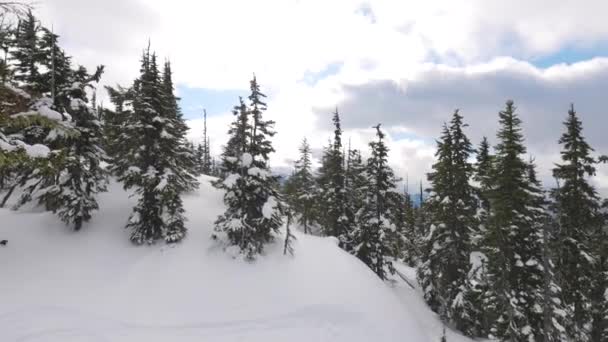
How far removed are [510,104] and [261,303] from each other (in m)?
16.9

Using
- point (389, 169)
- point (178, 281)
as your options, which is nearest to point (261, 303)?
point (178, 281)

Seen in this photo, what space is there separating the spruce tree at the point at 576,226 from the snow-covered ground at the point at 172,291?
27.2 feet

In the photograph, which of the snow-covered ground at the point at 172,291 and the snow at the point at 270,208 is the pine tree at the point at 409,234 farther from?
the snow at the point at 270,208

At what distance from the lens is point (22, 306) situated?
1475cm

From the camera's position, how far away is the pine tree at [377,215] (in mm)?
29125

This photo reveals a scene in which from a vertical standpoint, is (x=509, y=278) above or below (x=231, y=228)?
below

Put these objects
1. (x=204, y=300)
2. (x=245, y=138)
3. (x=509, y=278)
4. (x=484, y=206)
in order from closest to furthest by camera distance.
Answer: (x=204, y=300) < (x=509, y=278) < (x=245, y=138) < (x=484, y=206)

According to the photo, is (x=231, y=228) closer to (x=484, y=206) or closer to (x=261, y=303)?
(x=261, y=303)

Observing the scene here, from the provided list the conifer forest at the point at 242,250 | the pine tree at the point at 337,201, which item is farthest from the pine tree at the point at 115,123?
the pine tree at the point at 337,201

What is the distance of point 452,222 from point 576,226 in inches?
266

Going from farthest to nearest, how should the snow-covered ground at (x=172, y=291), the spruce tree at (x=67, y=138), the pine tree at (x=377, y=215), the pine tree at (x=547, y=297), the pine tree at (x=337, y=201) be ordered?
1. the pine tree at (x=337, y=201)
2. the pine tree at (x=377, y=215)
3. the spruce tree at (x=67, y=138)
4. the pine tree at (x=547, y=297)
5. the snow-covered ground at (x=172, y=291)

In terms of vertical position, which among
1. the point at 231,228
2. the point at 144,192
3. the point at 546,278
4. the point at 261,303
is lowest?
the point at 261,303

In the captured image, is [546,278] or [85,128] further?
[85,128]

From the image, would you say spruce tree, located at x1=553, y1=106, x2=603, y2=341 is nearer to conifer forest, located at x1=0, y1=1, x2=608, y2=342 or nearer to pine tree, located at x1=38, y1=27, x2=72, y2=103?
conifer forest, located at x1=0, y1=1, x2=608, y2=342
